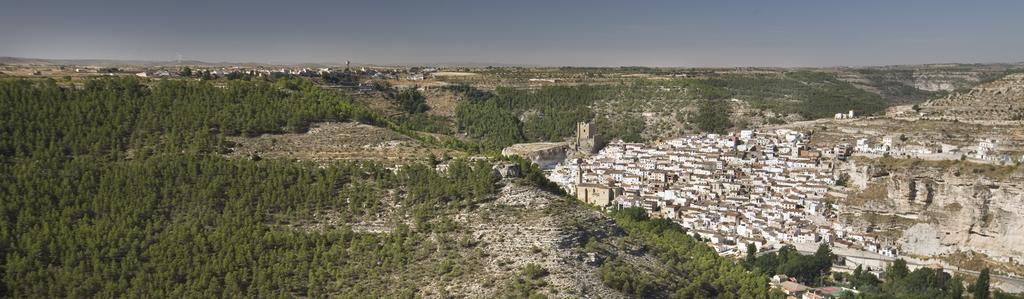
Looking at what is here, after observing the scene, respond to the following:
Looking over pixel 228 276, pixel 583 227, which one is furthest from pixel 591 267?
pixel 228 276

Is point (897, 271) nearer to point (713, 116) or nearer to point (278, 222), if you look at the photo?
point (278, 222)

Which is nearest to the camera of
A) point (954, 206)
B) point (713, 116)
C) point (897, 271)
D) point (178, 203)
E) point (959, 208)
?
point (178, 203)

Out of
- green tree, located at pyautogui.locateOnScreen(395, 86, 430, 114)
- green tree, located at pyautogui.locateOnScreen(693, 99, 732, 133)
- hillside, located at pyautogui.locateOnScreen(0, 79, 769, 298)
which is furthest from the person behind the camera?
green tree, located at pyautogui.locateOnScreen(693, 99, 732, 133)

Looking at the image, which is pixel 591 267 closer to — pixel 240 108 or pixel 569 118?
pixel 240 108

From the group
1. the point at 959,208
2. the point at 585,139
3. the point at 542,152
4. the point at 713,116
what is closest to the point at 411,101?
the point at 585,139

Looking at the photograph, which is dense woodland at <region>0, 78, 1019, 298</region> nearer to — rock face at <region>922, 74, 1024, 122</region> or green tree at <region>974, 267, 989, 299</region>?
green tree at <region>974, 267, 989, 299</region>

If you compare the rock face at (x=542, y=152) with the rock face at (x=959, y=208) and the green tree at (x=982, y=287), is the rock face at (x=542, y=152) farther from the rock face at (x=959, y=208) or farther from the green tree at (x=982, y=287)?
the green tree at (x=982, y=287)

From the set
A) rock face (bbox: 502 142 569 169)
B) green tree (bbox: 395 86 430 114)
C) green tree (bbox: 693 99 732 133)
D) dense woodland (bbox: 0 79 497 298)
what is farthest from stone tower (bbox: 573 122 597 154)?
dense woodland (bbox: 0 79 497 298)

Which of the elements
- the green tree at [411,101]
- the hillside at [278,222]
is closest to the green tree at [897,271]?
the hillside at [278,222]

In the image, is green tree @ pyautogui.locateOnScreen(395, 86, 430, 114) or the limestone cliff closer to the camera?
the limestone cliff
